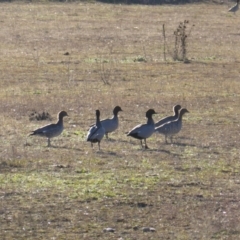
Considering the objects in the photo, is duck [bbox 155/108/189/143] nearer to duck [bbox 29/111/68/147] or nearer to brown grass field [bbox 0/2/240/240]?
brown grass field [bbox 0/2/240/240]

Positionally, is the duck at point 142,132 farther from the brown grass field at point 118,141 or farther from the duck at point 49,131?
the duck at point 49,131

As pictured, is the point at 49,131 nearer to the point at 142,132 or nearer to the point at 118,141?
the point at 118,141

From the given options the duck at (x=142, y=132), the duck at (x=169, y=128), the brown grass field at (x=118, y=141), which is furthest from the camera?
the duck at (x=169, y=128)

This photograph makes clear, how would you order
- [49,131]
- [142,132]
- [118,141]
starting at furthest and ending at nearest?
[118,141] → [49,131] → [142,132]

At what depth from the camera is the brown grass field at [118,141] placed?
951 centimetres

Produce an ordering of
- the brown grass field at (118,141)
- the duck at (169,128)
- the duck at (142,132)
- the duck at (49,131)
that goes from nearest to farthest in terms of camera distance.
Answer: the brown grass field at (118,141), the duck at (142,132), the duck at (49,131), the duck at (169,128)

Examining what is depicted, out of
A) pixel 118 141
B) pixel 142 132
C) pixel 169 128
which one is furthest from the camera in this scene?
pixel 118 141

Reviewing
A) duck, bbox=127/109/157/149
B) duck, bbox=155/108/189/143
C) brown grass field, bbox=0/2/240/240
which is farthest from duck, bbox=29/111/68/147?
duck, bbox=155/108/189/143

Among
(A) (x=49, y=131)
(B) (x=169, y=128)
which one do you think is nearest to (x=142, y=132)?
(B) (x=169, y=128)

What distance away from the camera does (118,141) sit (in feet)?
47.2

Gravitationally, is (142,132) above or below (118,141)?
above

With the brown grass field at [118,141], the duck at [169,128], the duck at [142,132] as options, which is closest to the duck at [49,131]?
the brown grass field at [118,141]

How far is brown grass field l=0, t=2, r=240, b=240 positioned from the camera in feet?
31.2

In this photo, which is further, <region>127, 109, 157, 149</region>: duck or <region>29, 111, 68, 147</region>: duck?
<region>29, 111, 68, 147</region>: duck
